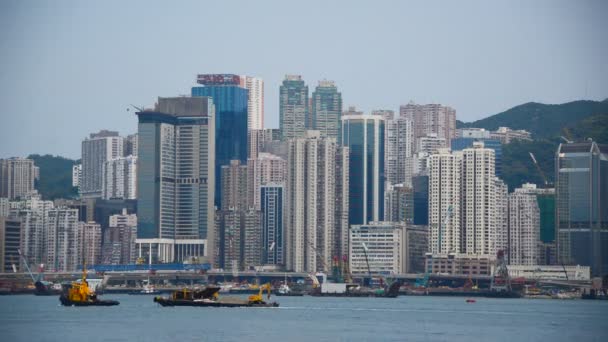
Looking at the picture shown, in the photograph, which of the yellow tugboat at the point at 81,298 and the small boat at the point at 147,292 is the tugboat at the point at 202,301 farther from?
the small boat at the point at 147,292

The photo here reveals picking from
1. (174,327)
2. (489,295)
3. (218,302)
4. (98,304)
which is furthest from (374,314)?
(489,295)

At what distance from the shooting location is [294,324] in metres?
103

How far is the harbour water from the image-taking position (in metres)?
90.4

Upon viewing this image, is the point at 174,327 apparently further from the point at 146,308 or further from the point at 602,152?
the point at 602,152

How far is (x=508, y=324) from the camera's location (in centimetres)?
10819

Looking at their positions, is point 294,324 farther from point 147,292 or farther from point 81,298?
point 147,292

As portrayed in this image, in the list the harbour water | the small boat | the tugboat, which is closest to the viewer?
the harbour water

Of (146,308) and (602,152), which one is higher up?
(602,152)

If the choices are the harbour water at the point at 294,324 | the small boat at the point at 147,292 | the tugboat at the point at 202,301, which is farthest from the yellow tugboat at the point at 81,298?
the small boat at the point at 147,292

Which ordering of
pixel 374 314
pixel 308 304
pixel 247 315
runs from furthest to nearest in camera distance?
pixel 308 304 → pixel 374 314 → pixel 247 315

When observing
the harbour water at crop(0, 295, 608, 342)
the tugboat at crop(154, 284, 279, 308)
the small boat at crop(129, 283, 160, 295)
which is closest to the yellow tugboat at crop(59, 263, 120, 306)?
the harbour water at crop(0, 295, 608, 342)

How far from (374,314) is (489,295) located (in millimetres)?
68584

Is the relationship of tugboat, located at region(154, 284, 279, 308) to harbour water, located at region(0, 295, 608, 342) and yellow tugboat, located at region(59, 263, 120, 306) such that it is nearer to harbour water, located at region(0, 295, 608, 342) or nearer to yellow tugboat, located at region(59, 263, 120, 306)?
harbour water, located at region(0, 295, 608, 342)

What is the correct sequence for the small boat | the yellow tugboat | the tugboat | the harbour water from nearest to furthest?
1. the harbour water
2. the tugboat
3. the yellow tugboat
4. the small boat
